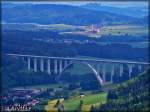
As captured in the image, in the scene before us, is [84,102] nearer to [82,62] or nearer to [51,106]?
[51,106]

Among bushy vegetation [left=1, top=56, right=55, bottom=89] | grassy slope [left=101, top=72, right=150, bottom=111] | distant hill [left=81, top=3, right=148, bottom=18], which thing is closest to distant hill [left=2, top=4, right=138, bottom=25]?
distant hill [left=81, top=3, right=148, bottom=18]

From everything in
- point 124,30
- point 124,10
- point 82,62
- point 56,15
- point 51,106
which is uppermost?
point 124,10

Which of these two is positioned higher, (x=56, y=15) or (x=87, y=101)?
(x=56, y=15)

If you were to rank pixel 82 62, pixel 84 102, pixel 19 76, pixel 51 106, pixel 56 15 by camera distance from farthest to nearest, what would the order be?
pixel 56 15
pixel 82 62
pixel 19 76
pixel 51 106
pixel 84 102

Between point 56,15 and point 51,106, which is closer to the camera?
point 51,106

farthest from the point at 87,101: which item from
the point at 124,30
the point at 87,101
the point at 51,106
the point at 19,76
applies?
the point at 124,30

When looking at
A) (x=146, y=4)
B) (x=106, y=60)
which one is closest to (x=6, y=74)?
(x=106, y=60)

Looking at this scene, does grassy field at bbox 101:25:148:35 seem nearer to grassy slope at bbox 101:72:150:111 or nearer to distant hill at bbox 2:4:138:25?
distant hill at bbox 2:4:138:25
